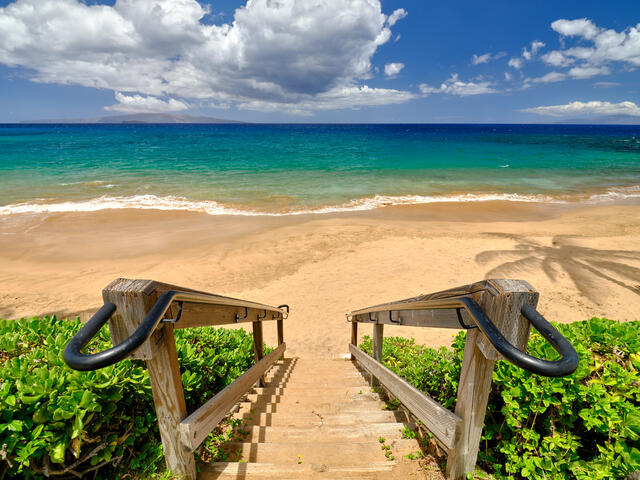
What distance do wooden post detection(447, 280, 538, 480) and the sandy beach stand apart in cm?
496

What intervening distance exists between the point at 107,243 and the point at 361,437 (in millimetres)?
11984

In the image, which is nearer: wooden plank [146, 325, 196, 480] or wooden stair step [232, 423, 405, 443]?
wooden plank [146, 325, 196, 480]

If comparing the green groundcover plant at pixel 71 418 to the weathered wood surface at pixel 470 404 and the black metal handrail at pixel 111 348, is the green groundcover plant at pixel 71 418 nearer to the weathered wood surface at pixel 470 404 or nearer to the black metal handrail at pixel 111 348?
the black metal handrail at pixel 111 348

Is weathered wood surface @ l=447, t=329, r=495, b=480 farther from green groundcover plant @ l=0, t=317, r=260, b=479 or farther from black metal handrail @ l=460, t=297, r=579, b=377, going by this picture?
green groundcover plant @ l=0, t=317, r=260, b=479

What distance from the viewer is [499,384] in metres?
2.09

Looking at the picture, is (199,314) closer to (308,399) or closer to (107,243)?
(308,399)

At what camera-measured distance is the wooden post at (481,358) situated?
1.38 meters

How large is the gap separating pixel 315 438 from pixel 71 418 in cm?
173

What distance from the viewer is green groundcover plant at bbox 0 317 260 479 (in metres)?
1.63

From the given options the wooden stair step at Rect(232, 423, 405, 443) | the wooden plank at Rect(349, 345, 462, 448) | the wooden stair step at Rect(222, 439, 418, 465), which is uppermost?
the wooden plank at Rect(349, 345, 462, 448)

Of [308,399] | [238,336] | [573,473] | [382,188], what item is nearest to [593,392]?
[573,473]

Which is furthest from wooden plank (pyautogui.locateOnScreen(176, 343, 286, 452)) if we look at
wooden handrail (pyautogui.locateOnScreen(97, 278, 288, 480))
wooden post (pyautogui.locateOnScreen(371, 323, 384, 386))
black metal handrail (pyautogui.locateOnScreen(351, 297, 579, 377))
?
wooden post (pyautogui.locateOnScreen(371, 323, 384, 386))

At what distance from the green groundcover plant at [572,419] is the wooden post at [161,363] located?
1887mm

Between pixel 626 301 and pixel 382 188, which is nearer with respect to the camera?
pixel 626 301
